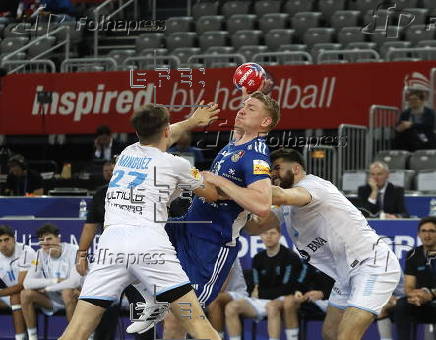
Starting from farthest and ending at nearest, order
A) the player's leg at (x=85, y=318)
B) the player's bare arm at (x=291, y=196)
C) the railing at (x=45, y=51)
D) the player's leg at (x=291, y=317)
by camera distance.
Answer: the railing at (x=45, y=51) → the player's leg at (x=291, y=317) → the player's bare arm at (x=291, y=196) → the player's leg at (x=85, y=318)

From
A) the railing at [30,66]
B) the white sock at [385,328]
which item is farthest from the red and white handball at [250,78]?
the railing at [30,66]

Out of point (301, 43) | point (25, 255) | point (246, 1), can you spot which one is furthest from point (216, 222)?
point (246, 1)

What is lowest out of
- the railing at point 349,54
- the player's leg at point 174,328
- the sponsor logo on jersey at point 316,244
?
the player's leg at point 174,328

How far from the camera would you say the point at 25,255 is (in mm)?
11688

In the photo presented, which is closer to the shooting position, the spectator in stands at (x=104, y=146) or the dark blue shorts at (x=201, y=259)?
the dark blue shorts at (x=201, y=259)

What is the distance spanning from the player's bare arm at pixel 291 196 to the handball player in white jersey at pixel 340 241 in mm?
23

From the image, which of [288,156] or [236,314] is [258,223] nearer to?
[288,156]

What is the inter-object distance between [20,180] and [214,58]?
4.00 meters

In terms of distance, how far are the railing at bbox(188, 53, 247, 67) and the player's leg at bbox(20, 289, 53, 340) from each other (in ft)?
17.8

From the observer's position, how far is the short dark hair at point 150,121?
679 cm

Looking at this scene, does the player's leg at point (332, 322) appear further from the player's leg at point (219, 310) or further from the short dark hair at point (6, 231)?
the short dark hair at point (6, 231)

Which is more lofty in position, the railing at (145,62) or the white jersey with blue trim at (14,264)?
the railing at (145,62)

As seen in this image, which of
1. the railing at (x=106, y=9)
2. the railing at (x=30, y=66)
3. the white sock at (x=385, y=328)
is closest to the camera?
the white sock at (x=385, y=328)

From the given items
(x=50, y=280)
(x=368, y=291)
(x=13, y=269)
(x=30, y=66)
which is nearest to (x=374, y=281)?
(x=368, y=291)
